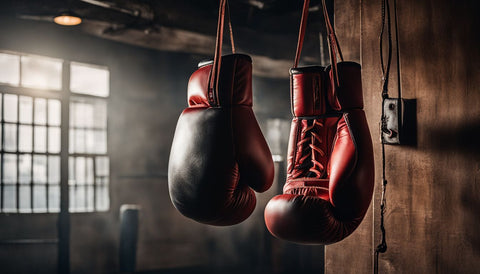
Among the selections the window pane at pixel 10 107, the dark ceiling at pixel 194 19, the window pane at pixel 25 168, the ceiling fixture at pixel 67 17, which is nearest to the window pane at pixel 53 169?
the window pane at pixel 25 168

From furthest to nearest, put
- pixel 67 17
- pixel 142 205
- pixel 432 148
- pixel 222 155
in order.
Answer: pixel 142 205
pixel 67 17
pixel 432 148
pixel 222 155

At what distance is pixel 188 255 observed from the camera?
752cm

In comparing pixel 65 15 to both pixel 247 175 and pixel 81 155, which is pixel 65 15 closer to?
pixel 81 155

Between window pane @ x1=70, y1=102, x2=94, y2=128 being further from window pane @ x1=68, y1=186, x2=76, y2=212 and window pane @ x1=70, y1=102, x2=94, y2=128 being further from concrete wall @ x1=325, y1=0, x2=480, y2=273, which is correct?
concrete wall @ x1=325, y1=0, x2=480, y2=273

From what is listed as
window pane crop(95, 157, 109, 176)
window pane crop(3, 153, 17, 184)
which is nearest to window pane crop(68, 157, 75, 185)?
window pane crop(95, 157, 109, 176)

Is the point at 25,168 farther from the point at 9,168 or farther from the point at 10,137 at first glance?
the point at 10,137

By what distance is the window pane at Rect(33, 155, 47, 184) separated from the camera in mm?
6039

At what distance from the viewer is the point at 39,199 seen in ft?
19.9

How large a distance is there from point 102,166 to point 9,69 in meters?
1.80

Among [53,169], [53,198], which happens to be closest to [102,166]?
[53,169]

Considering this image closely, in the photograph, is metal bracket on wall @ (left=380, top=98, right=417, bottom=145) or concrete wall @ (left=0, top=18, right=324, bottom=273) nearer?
metal bracket on wall @ (left=380, top=98, right=417, bottom=145)

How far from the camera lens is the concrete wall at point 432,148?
67.1 inches

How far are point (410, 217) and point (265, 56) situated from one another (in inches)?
164

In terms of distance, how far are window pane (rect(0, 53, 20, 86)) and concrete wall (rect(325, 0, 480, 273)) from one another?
5.09 meters
